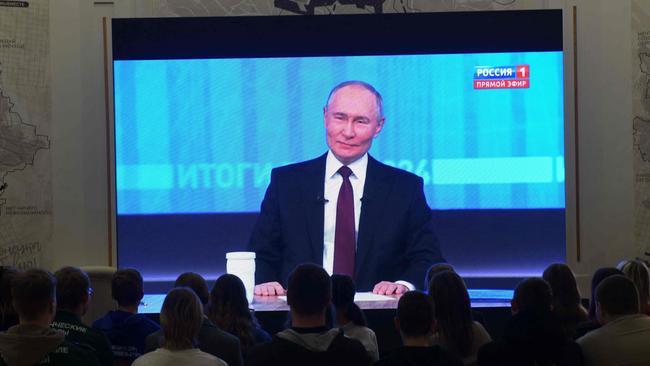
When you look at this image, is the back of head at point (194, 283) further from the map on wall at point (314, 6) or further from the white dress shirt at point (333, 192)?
the map on wall at point (314, 6)

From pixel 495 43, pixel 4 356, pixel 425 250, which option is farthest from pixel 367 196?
pixel 4 356

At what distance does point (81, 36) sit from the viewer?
7.11 metres

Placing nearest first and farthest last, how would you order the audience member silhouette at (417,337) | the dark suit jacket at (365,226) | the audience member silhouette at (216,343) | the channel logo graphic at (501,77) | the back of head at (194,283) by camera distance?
the audience member silhouette at (417,337) → the audience member silhouette at (216,343) → the back of head at (194,283) → the dark suit jacket at (365,226) → the channel logo graphic at (501,77)

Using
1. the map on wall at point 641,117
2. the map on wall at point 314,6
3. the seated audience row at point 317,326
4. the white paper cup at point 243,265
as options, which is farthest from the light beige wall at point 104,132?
the seated audience row at point 317,326

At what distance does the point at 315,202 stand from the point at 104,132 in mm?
1858

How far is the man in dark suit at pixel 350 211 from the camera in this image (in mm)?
6453

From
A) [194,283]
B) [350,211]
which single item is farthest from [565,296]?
[350,211]

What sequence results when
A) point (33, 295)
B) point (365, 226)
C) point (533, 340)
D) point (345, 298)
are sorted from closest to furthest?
point (33, 295)
point (533, 340)
point (345, 298)
point (365, 226)

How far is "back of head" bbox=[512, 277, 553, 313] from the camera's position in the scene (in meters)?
3.45

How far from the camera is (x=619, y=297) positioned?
11.4ft

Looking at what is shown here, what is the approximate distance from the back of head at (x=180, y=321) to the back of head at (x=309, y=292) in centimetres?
36

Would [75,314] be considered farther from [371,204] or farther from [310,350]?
[371,204]

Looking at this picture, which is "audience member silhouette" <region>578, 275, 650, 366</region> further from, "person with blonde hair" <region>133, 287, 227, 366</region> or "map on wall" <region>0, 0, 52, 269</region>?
"map on wall" <region>0, 0, 52, 269</region>

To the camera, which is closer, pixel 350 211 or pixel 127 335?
pixel 127 335
